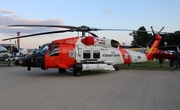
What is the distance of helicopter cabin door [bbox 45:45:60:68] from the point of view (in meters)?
11.4

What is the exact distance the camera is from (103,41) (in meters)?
13.7

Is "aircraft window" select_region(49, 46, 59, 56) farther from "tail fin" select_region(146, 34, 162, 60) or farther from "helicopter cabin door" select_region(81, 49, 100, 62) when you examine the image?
"tail fin" select_region(146, 34, 162, 60)

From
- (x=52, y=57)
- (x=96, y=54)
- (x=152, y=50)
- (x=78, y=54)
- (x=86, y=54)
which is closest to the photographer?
(x=52, y=57)

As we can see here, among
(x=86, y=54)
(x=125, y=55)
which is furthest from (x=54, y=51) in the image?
(x=125, y=55)

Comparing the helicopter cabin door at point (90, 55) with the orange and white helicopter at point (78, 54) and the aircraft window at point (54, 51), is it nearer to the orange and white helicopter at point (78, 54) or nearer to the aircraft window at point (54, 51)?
the orange and white helicopter at point (78, 54)

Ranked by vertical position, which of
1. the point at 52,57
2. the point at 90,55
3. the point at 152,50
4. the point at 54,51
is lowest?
the point at 52,57

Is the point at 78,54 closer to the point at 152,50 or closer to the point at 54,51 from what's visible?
the point at 54,51

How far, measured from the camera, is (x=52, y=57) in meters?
11.6

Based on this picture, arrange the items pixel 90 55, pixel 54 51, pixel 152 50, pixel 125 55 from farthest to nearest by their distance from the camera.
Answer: pixel 152 50, pixel 125 55, pixel 90 55, pixel 54 51

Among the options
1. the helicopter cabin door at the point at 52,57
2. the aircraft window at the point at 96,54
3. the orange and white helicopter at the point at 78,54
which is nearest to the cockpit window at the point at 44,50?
the orange and white helicopter at the point at 78,54

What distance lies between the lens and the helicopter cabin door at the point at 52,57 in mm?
11445

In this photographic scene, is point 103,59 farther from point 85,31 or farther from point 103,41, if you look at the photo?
point 85,31

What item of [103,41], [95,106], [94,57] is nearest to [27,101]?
[95,106]

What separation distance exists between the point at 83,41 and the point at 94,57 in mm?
1328
